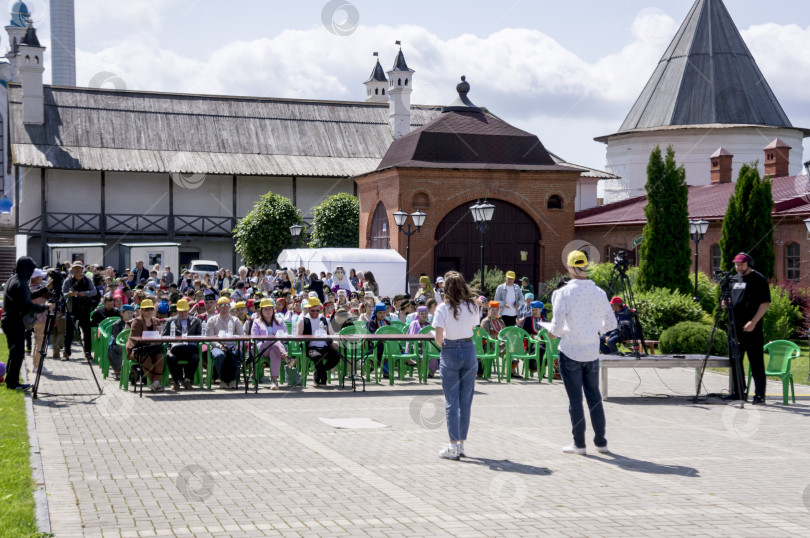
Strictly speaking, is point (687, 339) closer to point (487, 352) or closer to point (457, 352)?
point (487, 352)

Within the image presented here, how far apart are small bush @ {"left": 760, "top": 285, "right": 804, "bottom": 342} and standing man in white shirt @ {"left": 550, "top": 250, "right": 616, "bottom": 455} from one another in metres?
14.9

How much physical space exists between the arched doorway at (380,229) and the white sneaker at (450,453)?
2785 centimetres

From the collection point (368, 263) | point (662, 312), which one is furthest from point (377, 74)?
point (662, 312)

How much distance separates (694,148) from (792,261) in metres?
25.2

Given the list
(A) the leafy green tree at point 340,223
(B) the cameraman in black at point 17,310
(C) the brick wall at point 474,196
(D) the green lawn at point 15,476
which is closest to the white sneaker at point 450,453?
(D) the green lawn at point 15,476

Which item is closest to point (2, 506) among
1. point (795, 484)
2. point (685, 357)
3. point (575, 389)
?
point (575, 389)

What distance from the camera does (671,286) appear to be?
27.5 m

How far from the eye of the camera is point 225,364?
14.0 metres

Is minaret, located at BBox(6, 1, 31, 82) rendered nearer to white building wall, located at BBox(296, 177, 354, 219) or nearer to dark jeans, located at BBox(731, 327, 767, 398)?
white building wall, located at BBox(296, 177, 354, 219)

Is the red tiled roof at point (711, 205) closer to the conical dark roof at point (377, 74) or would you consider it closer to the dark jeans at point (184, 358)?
the dark jeans at point (184, 358)

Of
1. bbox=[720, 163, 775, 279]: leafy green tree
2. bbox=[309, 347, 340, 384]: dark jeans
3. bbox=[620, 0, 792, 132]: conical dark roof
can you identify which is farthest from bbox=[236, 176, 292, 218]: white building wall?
bbox=[309, 347, 340, 384]: dark jeans

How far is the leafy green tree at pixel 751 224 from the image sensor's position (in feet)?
87.8

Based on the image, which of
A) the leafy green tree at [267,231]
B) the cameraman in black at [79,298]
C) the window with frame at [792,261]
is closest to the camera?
the cameraman in black at [79,298]

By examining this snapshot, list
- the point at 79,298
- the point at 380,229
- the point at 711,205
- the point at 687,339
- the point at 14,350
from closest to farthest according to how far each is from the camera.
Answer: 1. the point at 14,350
2. the point at 79,298
3. the point at 687,339
4. the point at 711,205
5. the point at 380,229
